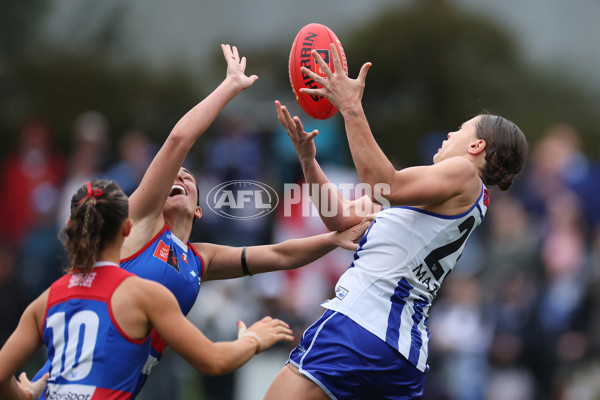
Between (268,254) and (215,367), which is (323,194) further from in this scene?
(215,367)

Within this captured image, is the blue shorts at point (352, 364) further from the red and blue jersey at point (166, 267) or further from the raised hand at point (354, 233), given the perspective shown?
the red and blue jersey at point (166, 267)

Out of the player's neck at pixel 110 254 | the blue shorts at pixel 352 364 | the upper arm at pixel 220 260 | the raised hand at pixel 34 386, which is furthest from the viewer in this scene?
the upper arm at pixel 220 260

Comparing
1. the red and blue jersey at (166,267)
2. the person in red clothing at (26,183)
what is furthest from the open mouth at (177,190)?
the person in red clothing at (26,183)

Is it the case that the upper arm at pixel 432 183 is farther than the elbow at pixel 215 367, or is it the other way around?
the upper arm at pixel 432 183

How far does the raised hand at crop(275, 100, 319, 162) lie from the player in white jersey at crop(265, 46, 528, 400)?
0.10 feet

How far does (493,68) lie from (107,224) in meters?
7.28

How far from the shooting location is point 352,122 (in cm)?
354

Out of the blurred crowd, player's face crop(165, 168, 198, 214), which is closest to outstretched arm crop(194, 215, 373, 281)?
player's face crop(165, 168, 198, 214)

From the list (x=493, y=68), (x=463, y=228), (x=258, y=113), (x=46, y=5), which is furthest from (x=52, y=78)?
(x=463, y=228)

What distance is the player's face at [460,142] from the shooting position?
154 inches

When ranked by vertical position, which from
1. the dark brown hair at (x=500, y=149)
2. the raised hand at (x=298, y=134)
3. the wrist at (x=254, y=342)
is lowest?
the wrist at (x=254, y=342)

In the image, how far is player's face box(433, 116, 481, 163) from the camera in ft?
12.9

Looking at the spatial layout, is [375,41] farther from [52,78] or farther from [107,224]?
[107,224]

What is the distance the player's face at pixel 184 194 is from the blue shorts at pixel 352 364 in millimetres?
1042
